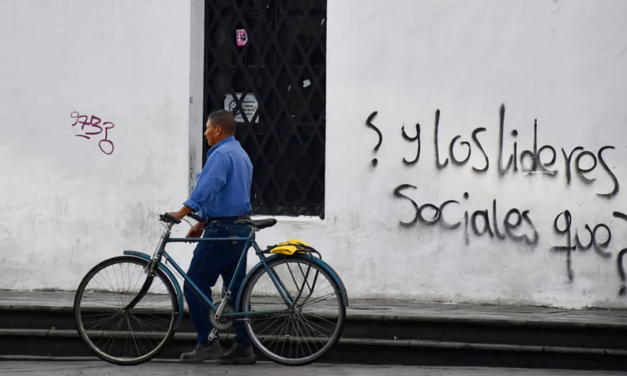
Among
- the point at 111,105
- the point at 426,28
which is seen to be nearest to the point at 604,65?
the point at 426,28

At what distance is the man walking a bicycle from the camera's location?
20.1 ft

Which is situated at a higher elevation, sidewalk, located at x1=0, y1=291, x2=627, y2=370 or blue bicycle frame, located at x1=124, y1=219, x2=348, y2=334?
blue bicycle frame, located at x1=124, y1=219, x2=348, y2=334

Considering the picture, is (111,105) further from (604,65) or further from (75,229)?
(604,65)

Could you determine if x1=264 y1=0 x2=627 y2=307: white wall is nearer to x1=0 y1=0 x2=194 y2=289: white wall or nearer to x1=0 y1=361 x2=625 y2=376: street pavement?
x1=0 y1=0 x2=194 y2=289: white wall

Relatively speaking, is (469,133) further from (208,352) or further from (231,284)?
(208,352)

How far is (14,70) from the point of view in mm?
8227

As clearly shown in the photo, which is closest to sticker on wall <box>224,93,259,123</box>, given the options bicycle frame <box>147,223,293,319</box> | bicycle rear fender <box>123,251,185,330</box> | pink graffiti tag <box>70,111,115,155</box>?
pink graffiti tag <box>70,111,115,155</box>

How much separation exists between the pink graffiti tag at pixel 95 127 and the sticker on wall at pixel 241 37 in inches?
52.2

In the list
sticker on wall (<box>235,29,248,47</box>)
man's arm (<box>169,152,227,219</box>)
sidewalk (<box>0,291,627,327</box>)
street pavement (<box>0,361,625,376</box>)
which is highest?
sticker on wall (<box>235,29,248,47</box>)

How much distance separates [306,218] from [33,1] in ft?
9.99

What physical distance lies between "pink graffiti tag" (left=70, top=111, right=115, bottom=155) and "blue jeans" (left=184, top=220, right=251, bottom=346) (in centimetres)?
235

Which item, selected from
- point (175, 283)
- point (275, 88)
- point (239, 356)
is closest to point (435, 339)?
point (239, 356)

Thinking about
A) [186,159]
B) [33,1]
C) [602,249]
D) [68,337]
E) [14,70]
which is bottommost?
[68,337]

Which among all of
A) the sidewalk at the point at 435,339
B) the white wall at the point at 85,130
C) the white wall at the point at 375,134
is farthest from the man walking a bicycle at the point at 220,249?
the white wall at the point at 85,130
